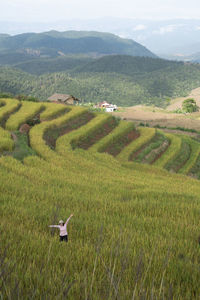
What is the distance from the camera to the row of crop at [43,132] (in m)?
22.9

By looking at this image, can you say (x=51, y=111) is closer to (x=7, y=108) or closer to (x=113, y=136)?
(x=7, y=108)

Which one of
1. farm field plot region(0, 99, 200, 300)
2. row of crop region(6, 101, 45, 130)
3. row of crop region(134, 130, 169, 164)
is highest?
row of crop region(6, 101, 45, 130)

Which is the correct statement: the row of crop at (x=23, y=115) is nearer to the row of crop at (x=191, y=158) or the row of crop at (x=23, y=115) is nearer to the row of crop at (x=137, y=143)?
the row of crop at (x=137, y=143)

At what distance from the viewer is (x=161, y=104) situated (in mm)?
191000

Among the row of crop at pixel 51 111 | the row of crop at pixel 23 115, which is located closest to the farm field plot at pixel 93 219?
the row of crop at pixel 23 115

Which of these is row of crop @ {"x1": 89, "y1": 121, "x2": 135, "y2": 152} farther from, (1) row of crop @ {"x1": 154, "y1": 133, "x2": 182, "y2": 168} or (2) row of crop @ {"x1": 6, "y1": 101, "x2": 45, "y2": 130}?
(2) row of crop @ {"x1": 6, "y1": 101, "x2": 45, "y2": 130}

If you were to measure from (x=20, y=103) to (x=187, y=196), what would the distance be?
112 ft

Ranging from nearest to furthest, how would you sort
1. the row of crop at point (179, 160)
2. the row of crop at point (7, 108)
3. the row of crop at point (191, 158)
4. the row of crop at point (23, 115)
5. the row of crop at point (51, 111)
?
the row of crop at point (23, 115), the row of crop at point (179, 160), the row of crop at point (191, 158), the row of crop at point (7, 108), the row of crop at point (51, 111)

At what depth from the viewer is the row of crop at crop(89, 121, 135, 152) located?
29.8 metres

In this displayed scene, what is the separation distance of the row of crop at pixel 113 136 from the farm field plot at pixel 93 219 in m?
0.14

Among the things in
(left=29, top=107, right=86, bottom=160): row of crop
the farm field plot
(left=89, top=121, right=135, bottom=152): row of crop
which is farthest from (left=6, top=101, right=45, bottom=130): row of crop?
(left=89, top=121, right=135, bottom=152): row of crop

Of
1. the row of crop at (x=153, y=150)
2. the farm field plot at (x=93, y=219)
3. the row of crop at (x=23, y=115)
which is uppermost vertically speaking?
the row of crop at (x=23, y=115)

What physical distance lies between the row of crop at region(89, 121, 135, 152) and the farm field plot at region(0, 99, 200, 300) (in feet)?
0.45

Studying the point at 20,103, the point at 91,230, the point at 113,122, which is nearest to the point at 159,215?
the point at 91,230
